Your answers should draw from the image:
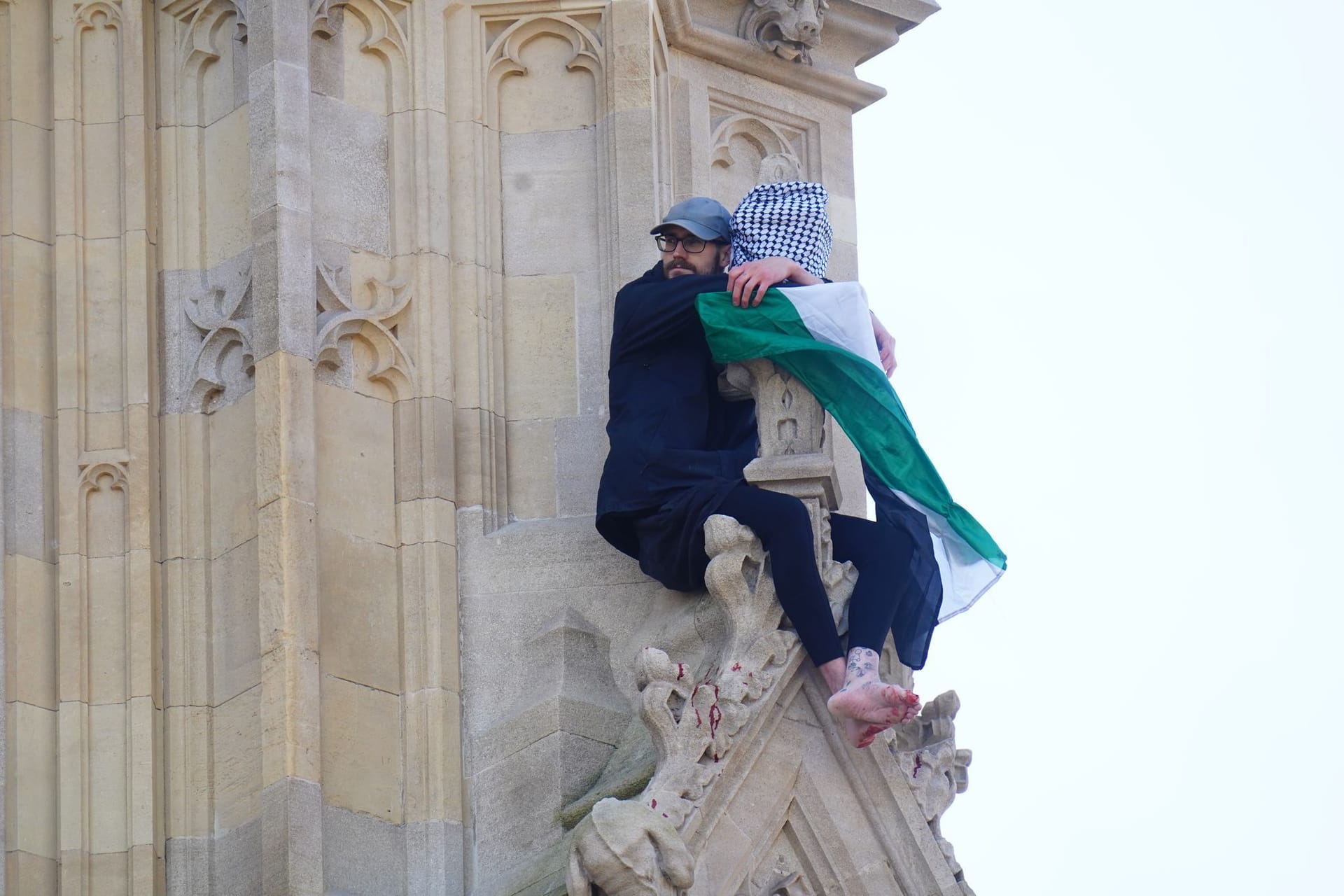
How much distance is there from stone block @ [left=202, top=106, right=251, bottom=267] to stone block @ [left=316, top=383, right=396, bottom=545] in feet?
2.45

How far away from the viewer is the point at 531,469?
14633 mm

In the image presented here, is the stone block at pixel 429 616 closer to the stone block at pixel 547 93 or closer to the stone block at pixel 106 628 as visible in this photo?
the stone block at pixel 106 628

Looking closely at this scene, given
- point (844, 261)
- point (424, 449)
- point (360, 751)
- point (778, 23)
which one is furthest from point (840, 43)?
point (360, 751)

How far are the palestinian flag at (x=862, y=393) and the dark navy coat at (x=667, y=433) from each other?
181mm

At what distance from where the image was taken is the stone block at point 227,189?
14.7 metres

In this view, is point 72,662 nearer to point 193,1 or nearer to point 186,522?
point 186,522

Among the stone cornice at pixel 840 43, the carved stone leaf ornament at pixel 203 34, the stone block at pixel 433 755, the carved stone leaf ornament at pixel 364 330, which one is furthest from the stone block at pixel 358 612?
the stone cornice at pixel 840 43

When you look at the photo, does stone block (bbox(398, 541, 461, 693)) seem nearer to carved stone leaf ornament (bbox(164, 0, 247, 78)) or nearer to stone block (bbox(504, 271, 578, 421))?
stone block (bbox(504, 271, 578, 421))

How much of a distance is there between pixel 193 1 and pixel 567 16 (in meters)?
1.48

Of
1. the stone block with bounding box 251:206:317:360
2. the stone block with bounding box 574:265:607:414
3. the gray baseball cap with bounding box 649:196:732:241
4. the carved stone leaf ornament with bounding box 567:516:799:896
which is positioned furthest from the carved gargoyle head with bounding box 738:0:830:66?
the carved stone leaf ornament with bounding box 567:516:799:896

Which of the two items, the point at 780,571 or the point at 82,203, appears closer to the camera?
the point at 780,571

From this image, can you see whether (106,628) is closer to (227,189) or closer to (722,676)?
(227,189)

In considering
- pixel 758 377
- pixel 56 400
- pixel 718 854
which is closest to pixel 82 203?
pixel 56 400

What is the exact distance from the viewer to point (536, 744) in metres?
14.1
